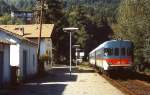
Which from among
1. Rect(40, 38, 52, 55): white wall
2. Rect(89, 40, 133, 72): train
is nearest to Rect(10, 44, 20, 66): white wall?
Rect(89, 40, 133, 72): train

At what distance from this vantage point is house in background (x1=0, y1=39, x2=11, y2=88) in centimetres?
2630

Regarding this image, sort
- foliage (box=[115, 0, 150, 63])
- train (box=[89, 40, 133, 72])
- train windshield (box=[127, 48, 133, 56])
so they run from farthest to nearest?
1. foliage (box=[115, 0, 150, 63])
2. train windshield (box=[127, 48, 133, 56])
3. train (box=[89, 40, 133, 72])

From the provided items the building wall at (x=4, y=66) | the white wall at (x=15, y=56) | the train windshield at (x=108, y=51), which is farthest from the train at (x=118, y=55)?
the building wall at (x=4, y=66)

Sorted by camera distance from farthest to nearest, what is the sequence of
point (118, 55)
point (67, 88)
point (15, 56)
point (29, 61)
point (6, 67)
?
point (29, 61) < point (118, 55) < point (15, 56) < point (6, 67) < point (67, 88)

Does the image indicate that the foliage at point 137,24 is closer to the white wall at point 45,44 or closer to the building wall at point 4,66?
the building wall at point 4,66

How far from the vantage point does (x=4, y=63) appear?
1078 inches

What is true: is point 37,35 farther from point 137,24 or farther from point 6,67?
point 6,67

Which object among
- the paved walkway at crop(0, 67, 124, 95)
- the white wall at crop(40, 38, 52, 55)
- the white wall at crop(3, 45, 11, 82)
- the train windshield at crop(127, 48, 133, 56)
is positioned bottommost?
the paved walkway at crop(0, 67, 124, 95)

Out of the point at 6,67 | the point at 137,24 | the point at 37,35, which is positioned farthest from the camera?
the point at 37,35

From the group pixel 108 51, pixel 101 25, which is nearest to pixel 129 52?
pixel 108 51

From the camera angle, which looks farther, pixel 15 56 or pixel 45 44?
pixel 45 44

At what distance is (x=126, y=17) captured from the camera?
179 feet

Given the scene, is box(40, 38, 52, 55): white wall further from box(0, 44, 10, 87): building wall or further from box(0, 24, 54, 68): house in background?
box(0, 44, 10, 87): building wall

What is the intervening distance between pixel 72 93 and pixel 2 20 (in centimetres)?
10139
